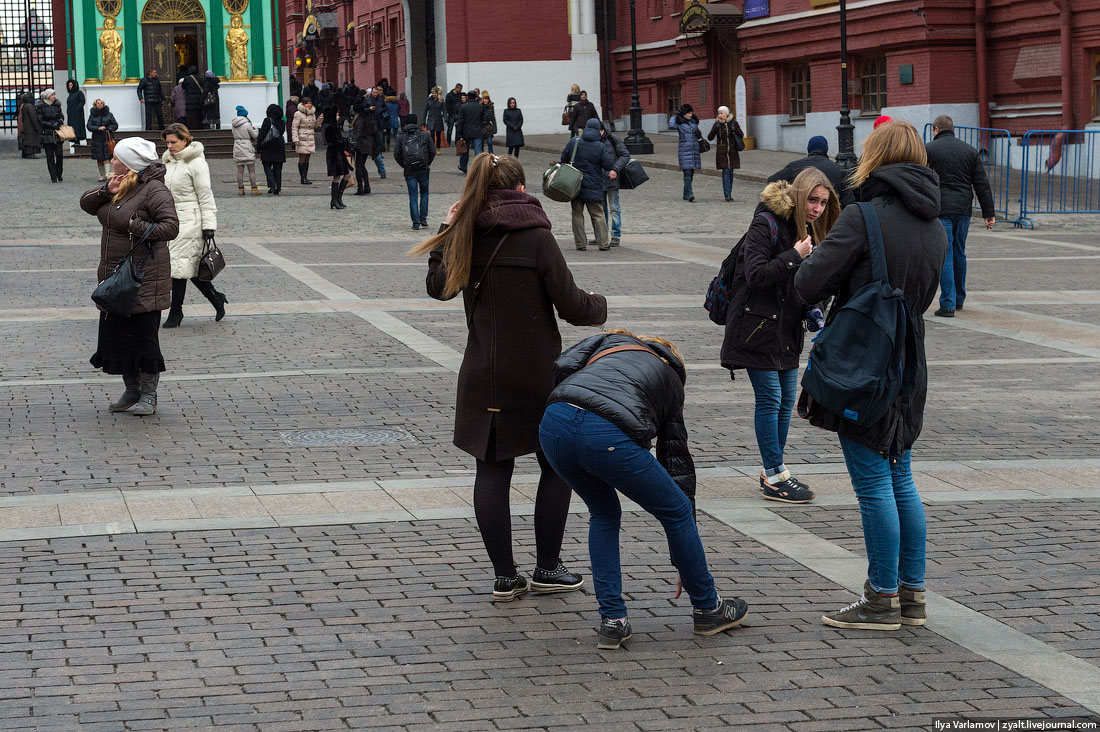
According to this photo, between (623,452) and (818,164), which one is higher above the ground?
(818,164)

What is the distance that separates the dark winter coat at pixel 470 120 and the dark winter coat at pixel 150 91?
31.0 ft

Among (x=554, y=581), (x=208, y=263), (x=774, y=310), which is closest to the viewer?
(x=554, y=581)

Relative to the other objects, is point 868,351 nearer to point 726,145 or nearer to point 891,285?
point 891,285

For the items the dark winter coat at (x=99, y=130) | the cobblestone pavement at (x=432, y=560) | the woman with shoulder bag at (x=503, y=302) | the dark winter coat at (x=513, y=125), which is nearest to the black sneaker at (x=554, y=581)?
the cobblestone pavement at (x=432, y=560)

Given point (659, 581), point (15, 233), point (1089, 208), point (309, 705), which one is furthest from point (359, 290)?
point (1089, 208)

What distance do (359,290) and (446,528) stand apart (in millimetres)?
8845

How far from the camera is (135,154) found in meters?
9.48

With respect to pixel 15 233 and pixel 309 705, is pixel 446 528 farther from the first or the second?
pixel 15 233

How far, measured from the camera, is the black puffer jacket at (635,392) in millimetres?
4844

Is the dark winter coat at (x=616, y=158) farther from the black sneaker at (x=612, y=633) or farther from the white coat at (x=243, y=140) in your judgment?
the black sneaker at (x=612, y=633)

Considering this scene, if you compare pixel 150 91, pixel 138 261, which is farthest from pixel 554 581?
pixel 150 91

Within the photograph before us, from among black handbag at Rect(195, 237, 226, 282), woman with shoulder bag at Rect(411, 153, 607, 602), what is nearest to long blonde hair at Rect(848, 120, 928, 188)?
woman with shoulder bag at Rect(411, 153, 607, 602)

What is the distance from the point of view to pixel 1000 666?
4926 mm

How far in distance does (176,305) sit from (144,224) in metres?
3.75
